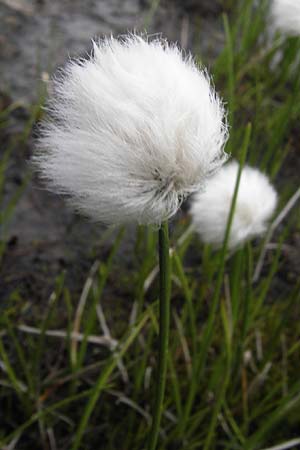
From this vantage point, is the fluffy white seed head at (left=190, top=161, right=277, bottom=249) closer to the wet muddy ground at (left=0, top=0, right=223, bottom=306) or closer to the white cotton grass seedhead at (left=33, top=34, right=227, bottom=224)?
the wet muddy ground at (left=0, top=0, right=223, bottom=306)

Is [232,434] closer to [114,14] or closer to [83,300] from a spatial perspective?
[83,300]

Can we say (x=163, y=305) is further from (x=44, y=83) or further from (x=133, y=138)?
(x=44, y=83)

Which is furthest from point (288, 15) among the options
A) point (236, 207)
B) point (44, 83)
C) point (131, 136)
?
point (131, 136)

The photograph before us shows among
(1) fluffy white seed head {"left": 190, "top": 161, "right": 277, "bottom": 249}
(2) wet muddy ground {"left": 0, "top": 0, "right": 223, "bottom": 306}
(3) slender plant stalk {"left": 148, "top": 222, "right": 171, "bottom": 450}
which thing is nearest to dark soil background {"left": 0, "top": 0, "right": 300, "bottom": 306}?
(2) wet muddy ground {"left": 0, "top": 0, "right": 223, "bottom": 306}

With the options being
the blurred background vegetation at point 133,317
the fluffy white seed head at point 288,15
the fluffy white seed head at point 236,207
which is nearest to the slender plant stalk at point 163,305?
the blurred background vegetation at point 133,317

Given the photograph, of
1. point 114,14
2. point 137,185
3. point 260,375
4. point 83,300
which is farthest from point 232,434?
point 114,14

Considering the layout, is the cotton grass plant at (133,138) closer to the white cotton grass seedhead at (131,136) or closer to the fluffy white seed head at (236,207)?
the white cotton grass seedhead at (131,136)
